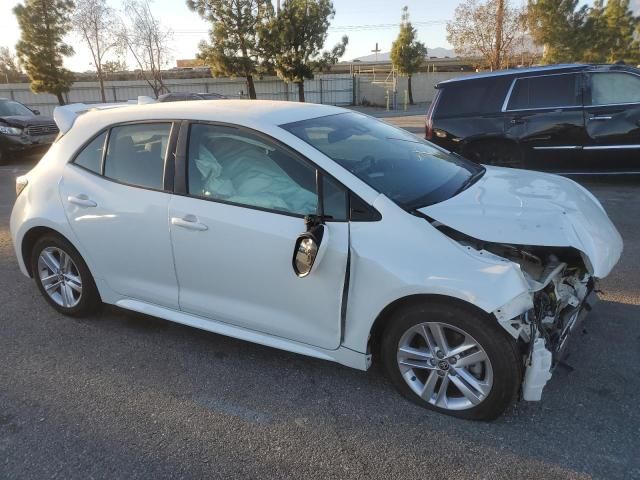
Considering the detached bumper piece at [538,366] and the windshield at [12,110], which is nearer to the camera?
the detached bumper piece at [538,366]

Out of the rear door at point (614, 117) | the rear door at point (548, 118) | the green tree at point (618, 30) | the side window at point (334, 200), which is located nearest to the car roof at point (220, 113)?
the side window at point (334, 200)

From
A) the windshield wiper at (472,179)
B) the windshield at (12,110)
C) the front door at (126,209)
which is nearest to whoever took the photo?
the windshield wiper at (472,179)

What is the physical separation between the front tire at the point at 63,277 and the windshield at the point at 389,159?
195 cm

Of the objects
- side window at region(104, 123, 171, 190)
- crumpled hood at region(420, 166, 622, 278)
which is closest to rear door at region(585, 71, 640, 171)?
crumpled hood at region(420, 166, 622, 278)

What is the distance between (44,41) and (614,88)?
25.1 meters

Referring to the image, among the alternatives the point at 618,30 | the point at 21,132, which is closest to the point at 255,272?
the point at 21,132

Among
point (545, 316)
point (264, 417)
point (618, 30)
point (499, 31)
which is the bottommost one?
point (264, 417)

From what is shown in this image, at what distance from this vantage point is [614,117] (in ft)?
23.7

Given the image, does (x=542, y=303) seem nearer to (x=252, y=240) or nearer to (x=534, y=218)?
(x=534, y=218)

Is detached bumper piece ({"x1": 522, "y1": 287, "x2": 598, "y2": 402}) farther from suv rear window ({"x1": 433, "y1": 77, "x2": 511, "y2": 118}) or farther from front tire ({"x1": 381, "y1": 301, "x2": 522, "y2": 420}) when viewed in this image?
suv rear window ({"x1": 433, "y1": 77, "x2": 511, "y2": 118})

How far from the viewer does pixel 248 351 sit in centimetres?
351

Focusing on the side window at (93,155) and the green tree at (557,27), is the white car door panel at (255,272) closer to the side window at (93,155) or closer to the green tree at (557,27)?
the side window at (93,155)

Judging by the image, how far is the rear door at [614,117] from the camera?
23.6 feet

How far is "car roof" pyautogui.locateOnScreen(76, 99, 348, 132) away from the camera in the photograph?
3.21 m
